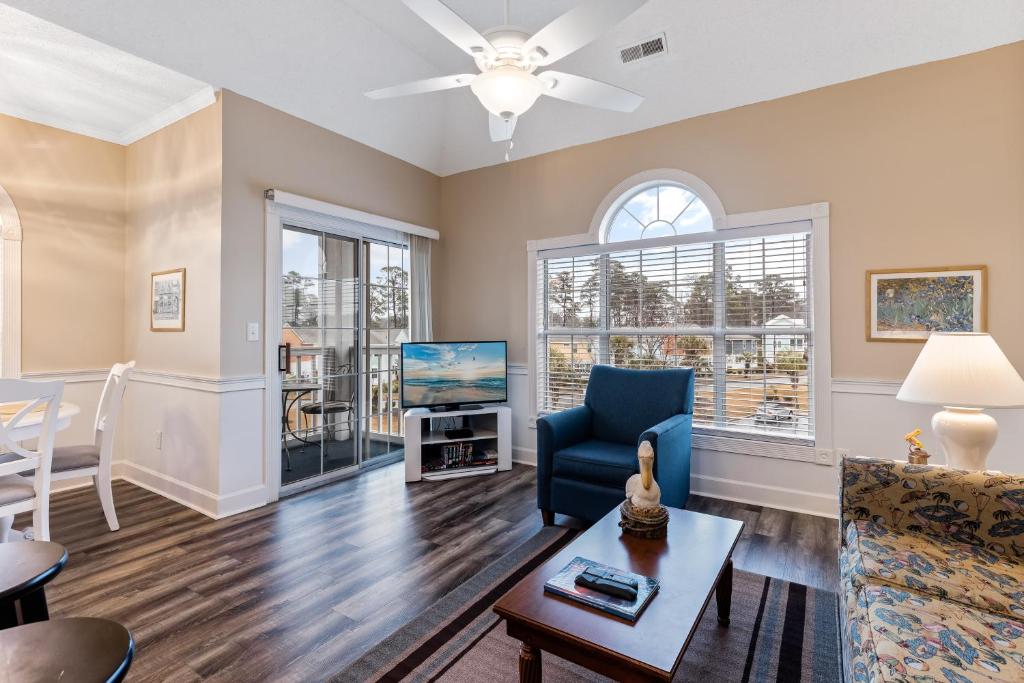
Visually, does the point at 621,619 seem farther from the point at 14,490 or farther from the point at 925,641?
the point at 14,490

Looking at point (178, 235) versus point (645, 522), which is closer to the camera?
point (645, 522)

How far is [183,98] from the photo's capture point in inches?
134

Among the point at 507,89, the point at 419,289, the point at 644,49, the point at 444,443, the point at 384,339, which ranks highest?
the point at 644,49

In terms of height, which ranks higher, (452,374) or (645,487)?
(452,374)

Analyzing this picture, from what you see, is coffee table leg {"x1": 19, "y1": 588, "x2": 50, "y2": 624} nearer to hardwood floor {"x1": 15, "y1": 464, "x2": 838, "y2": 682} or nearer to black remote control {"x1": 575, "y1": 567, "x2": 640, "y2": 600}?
hardwood floor {"x1": 15, "y1": 464, "x2": 838, "y2": 682}

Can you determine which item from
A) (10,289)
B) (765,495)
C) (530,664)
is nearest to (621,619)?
(530,664)

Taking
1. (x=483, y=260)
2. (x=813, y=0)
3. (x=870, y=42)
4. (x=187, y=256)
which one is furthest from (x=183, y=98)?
(x=870, y=42)

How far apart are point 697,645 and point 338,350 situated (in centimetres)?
324

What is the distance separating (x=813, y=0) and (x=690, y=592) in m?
3.41

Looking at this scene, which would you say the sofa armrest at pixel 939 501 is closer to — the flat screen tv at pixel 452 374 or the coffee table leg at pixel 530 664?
the coffee table leg at pixel 530 664

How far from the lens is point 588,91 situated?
2.27m

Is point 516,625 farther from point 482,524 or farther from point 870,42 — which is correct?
point 870,42

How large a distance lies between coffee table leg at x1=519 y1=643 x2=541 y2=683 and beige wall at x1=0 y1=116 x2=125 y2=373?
429 cm

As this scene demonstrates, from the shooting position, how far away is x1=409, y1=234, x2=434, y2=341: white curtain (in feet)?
15.5
